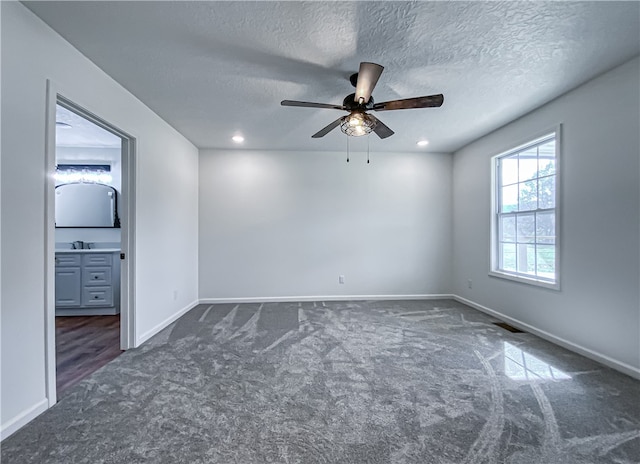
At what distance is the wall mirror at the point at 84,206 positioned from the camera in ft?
14.7

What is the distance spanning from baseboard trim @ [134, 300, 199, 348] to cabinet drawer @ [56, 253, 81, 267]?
1642 millimetres

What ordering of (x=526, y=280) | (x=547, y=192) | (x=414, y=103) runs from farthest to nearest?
(x=526, y=280) < (x=547, y=192) < (x=414, y=103)

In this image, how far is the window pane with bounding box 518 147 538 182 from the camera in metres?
3.30

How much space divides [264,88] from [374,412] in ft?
9.17

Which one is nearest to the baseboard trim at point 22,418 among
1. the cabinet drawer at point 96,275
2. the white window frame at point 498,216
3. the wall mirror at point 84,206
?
the cabinet drawer at point 96,275

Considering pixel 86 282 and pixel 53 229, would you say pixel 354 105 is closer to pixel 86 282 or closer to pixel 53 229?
pixel 53 229

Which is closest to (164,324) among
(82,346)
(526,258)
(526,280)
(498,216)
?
(82,346)

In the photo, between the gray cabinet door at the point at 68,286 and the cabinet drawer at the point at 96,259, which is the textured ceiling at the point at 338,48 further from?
the gray cabinet door at the point at 68,286

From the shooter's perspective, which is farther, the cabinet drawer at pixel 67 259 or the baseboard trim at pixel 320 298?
the baseboard trim at pixel 320 298

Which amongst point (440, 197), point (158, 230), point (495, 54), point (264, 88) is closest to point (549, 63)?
point (495, 54)

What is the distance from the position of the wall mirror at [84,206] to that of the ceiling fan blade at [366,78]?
4.42 m

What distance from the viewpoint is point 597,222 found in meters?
2.51

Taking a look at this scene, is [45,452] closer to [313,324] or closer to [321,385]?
[321,385]

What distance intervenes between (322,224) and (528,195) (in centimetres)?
286
